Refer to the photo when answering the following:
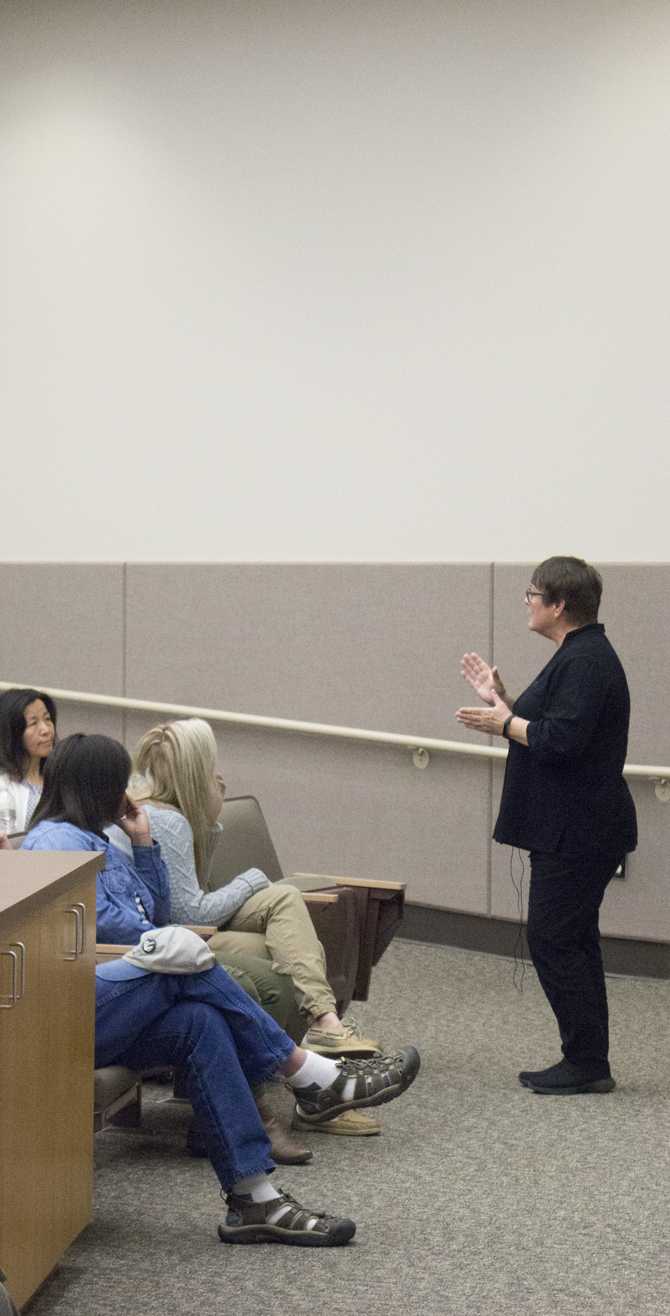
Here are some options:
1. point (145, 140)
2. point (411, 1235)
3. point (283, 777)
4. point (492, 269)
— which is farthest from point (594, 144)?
point (411, 1235)

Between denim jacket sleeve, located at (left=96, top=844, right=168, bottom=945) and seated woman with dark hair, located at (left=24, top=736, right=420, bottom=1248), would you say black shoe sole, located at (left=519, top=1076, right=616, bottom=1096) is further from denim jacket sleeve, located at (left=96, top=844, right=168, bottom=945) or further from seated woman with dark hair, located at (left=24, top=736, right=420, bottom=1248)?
denim jacket sleeve, located at (left=96, top=844, right=168, bottom=945)

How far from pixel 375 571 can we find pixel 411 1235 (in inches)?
142

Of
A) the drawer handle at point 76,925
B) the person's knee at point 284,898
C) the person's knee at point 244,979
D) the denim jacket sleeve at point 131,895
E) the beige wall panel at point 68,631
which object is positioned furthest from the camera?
the beige wall panel at point 68,631

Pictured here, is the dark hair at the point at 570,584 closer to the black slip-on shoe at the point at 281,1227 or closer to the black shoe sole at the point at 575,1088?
the black shoe sole at the point at 575,1088

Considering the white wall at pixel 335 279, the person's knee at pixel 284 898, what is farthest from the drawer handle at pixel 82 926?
the white wall at pixel 335 279

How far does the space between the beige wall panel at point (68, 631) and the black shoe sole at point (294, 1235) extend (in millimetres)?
4212

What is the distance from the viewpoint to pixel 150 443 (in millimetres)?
7480

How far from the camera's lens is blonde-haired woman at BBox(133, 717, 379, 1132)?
174 inches

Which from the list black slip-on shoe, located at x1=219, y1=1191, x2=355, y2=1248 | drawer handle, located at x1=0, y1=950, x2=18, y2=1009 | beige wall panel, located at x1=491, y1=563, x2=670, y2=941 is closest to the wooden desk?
drawer handle, located at x1=0, y1=950, x2=18, y2=1009

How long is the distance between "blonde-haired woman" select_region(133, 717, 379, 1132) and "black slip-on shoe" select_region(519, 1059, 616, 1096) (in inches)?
23.3

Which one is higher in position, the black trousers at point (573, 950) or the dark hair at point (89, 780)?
the dark hair at point (89, 780)

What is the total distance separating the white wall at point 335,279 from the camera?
6348mm

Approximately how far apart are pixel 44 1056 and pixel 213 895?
5.18 ft

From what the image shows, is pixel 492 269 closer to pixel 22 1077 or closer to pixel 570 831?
pixel 570 831
